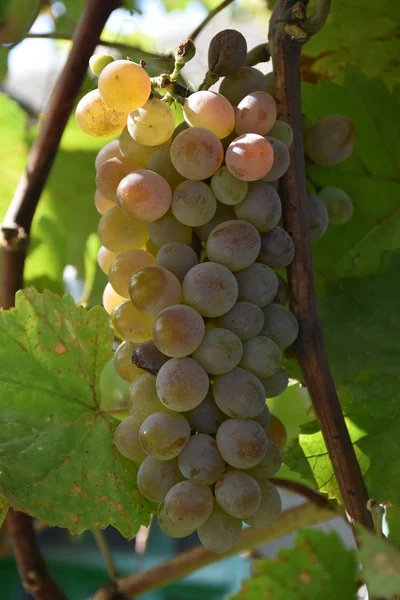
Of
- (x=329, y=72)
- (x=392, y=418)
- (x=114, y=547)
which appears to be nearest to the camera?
(x=392, y=418)

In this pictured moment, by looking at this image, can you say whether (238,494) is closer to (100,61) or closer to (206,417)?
(206,417)

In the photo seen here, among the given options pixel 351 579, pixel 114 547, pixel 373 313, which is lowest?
pixel 114 547

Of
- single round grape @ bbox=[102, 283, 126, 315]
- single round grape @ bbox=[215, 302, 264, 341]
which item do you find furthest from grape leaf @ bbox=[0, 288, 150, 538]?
single round grape @ bbox=[215, 302, 264, 341]

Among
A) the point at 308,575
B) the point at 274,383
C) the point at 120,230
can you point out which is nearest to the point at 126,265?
the point at 120,230

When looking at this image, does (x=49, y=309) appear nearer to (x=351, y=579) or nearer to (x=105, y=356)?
(x=105, y=356)

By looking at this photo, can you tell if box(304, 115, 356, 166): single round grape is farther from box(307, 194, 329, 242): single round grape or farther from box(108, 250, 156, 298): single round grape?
box(108, 250, 156, 298): single round grape

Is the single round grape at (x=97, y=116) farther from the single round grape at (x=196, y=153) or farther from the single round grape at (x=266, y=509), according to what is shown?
the single round grape at (x=266, y=509)

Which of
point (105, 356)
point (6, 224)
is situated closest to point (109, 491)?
point (105, 356)

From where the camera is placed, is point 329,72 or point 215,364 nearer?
point 215,364
